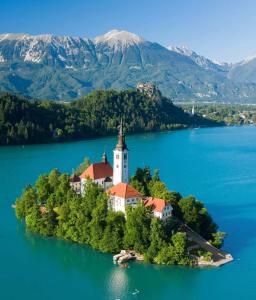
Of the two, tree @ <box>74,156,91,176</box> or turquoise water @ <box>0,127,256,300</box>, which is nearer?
turquoise water @ <box>0,127,256,300</box>

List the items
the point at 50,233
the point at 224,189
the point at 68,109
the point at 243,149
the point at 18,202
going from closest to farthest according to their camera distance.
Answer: the point at 50,233
the point at 18,202
the point at 224,189
the point at 243,149
the point at 68,109

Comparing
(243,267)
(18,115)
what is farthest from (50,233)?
(18,115)

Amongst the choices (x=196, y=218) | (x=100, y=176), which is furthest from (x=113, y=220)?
(x=100, y=176)

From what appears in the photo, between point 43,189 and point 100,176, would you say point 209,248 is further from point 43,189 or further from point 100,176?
point 43,189

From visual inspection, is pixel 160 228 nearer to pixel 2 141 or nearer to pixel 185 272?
pixel 185 272

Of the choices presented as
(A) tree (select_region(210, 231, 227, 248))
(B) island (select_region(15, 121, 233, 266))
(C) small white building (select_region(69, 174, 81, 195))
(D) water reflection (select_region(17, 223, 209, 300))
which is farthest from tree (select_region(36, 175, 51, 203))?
(A) tree (select_region(210, 231, 227, 248))

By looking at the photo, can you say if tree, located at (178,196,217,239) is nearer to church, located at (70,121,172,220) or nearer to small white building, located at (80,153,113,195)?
church, located at (70,121,172,220)
